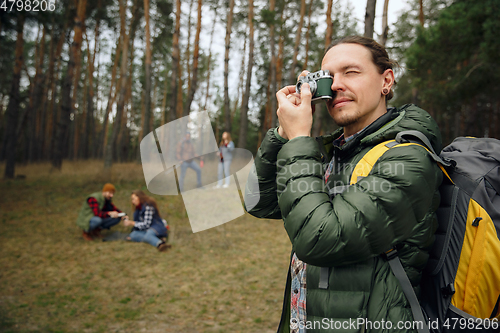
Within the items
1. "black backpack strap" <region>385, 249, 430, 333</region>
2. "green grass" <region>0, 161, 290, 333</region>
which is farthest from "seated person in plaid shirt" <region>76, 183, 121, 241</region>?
"black backpack strap" <region>385, 249, 430, 333</region>

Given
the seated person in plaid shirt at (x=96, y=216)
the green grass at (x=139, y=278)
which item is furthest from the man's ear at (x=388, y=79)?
the seated person in plaid shirt at (x=96, y=216)

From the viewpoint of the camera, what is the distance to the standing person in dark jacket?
997mm

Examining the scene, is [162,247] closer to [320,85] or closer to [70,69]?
[320,85]

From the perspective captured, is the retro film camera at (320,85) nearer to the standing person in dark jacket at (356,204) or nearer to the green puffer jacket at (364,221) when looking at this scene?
the standing person in dark jacket at (356,204)

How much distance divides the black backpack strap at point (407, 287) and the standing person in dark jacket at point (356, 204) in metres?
0.02

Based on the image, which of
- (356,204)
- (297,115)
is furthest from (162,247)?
(356,204)

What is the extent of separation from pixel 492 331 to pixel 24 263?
7.08 meters

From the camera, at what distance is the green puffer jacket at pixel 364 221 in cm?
99

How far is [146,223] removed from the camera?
693cm

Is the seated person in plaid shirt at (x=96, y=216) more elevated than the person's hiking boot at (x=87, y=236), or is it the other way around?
the seated person in plaid shirt at (x=96, y=216)

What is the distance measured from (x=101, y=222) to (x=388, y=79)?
23.7 feet

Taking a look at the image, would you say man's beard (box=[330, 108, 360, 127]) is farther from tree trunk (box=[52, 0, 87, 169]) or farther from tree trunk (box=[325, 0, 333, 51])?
tree trunk (box=[52, 0, 87, 169])

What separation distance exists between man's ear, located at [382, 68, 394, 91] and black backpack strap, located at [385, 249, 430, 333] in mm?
708

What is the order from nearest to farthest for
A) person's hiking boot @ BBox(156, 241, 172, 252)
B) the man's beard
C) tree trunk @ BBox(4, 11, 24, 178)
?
the man's beard, person's hiking boot @ BBox(156, 241, 172, 252), tree trunk @ BBox(4, 11, 24, 178)
